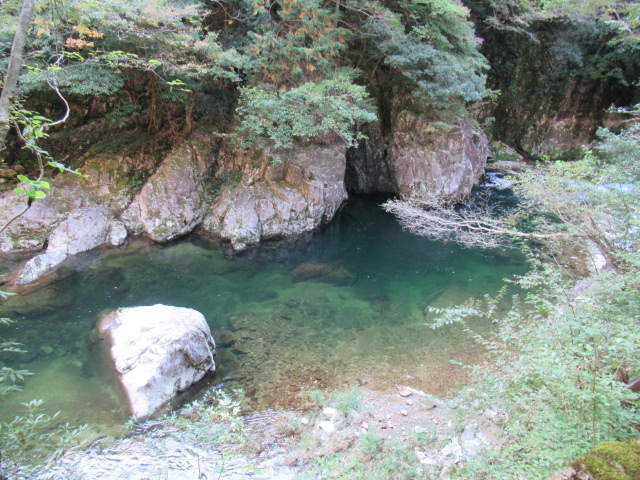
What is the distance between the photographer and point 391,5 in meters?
13.8

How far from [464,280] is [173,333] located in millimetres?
8075

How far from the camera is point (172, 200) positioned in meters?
12.2

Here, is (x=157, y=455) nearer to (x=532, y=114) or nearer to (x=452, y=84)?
(x=452, y=84)

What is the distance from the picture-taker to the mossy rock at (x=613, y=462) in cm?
206

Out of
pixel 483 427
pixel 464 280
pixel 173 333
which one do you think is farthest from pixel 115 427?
pixel 464 280

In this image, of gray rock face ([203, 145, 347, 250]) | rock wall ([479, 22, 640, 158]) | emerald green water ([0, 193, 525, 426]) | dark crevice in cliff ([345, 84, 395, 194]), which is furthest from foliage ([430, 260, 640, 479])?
rock wall ([479, 22, 640, 158])

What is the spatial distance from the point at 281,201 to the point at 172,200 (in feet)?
12.4

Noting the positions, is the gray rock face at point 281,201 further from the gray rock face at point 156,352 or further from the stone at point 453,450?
the stone at point 453,450

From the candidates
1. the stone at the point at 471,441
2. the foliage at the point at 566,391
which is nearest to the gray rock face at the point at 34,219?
the stone at the point at 471,441

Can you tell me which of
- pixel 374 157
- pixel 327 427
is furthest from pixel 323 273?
pixel 374 157

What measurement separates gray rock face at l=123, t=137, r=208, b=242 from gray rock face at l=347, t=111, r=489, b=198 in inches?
291

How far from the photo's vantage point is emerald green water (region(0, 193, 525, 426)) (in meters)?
6.55

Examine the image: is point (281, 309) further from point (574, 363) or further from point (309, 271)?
point (574, 363)

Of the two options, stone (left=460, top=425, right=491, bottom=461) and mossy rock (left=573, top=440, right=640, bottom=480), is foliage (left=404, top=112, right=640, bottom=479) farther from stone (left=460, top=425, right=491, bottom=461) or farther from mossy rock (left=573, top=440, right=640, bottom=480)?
mossy rock (left=573, top=440, right=640, bottom=480)
